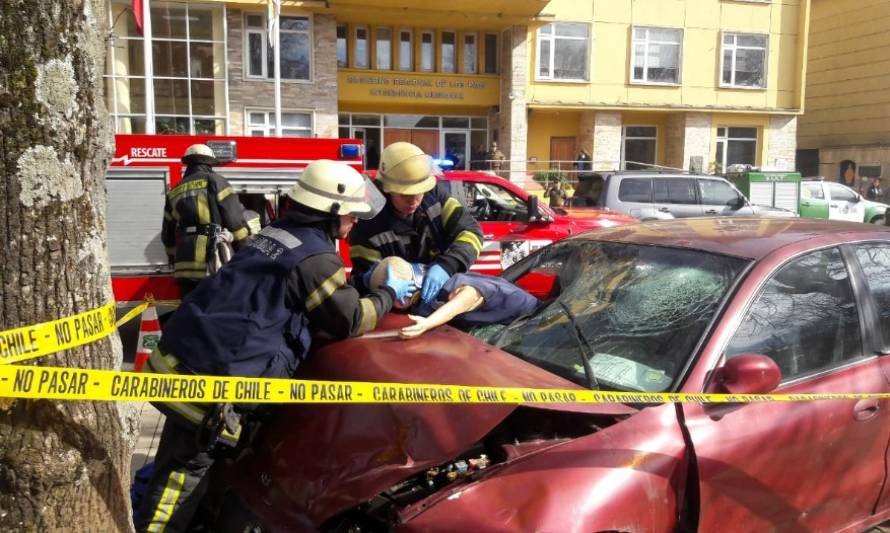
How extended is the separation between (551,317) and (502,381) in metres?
0.74

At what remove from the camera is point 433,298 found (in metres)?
3.25

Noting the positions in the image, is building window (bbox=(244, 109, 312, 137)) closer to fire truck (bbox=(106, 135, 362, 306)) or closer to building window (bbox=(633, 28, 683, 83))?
building window (bbox=(633, 28, 683, 83))

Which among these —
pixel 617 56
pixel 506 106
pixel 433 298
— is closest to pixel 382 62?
pixel 506 106

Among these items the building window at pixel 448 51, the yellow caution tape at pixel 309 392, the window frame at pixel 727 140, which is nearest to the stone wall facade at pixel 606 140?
the window frame at pixel 727 140

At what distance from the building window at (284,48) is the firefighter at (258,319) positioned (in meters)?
18.2

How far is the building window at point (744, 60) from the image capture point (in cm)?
2445

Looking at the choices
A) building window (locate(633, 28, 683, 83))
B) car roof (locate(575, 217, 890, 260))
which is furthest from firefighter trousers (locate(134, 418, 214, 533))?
building window (locate(633, 28, 683, 83))

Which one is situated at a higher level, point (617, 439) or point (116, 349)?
point (116, 349)

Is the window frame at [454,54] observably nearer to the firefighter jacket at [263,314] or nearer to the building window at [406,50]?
the building window at [406,50]

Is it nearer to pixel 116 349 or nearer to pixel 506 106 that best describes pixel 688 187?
pixel 506 106

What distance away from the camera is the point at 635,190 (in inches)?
476

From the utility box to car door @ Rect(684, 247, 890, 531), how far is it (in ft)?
49.0

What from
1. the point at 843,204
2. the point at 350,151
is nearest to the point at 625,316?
the point at 350,151

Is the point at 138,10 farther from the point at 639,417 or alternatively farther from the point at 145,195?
the point at 639,417
